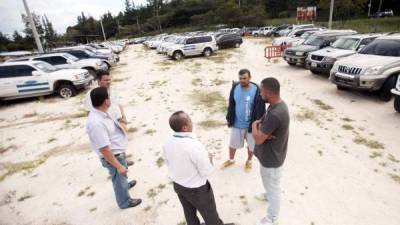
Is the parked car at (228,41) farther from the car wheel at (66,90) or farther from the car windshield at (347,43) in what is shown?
the car wheel at (66,90)

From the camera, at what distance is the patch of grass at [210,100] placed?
6827mm

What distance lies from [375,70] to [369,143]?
2.93m

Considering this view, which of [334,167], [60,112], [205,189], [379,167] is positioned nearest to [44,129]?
[60,112]

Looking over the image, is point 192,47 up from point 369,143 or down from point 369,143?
up

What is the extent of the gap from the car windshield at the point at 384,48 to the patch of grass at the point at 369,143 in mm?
3708

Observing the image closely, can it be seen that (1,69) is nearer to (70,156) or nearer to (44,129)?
(44,129)

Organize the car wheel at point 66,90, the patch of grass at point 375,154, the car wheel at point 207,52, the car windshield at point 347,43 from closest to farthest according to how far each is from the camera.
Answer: the patch of grass at point 375,154 → the car windshield at point 347,43 → the car wheel at point 66,90 → the car wheel at point 207,52

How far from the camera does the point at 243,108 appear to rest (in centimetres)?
327

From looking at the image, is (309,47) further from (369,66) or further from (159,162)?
(159,162)

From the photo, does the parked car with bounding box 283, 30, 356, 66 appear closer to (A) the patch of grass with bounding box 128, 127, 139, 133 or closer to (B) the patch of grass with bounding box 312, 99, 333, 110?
(B) the patch of grass with bounding box 312, 99, 333, 110

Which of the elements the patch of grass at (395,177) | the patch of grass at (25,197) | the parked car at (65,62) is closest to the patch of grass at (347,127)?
the patch of grass at (395,177)

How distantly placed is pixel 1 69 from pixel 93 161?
24.6 ft

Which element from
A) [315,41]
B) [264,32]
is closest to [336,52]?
[315,41]

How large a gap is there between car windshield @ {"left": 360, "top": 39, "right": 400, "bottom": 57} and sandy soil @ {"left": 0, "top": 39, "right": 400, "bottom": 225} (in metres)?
1.35
